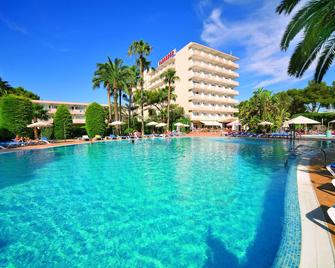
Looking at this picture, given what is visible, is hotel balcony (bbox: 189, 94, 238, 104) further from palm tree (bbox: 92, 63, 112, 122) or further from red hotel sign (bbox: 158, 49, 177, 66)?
palm tree (bbox: 92, 63, 112, 122)

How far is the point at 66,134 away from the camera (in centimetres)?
3011

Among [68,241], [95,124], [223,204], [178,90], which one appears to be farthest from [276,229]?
[178,90]

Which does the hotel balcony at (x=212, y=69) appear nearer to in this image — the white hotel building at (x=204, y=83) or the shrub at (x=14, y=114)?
the white hotel building at (x=204, y=83)

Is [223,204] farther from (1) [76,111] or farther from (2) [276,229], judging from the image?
(1) [76,111]

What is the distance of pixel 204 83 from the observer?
53.4m

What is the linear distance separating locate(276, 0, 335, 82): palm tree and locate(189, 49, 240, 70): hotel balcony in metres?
44.1

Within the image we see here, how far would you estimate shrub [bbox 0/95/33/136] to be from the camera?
2228 cm

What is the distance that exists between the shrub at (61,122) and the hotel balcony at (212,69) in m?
34.1

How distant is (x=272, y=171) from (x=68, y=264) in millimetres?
9000

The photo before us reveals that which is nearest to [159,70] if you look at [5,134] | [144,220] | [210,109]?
[210,109]

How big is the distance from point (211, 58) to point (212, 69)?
327 centimetres

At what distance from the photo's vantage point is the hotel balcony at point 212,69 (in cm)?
5056

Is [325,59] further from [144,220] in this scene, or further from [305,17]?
[144,220]

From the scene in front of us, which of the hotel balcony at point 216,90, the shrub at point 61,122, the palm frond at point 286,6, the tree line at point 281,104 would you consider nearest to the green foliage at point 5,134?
the shrub at point 61,122
